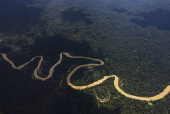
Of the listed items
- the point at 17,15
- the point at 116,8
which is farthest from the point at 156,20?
the point at 17,15

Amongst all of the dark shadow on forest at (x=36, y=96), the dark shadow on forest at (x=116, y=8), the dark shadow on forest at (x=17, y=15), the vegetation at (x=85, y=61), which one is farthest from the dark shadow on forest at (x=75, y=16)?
the dark shadow on forest at (x=36, y=96)

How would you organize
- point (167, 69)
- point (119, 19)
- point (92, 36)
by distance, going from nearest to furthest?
point (167, 69) < point (92, 36) < point (119, 19)

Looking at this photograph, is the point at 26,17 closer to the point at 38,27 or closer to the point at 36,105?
the point at 38,27

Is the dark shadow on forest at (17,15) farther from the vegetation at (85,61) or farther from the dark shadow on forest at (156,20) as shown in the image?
the dark shadow on forest at (156,20)

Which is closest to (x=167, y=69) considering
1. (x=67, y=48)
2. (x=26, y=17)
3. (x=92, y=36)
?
(x=92, y=36)

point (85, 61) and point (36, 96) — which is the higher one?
point (85, 61)

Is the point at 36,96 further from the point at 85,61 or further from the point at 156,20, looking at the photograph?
the point at 156,20

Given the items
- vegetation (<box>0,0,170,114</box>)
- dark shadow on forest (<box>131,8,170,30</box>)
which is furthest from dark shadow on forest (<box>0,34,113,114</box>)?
dark shadow on forest (<box>131,8,170,30</box>)
